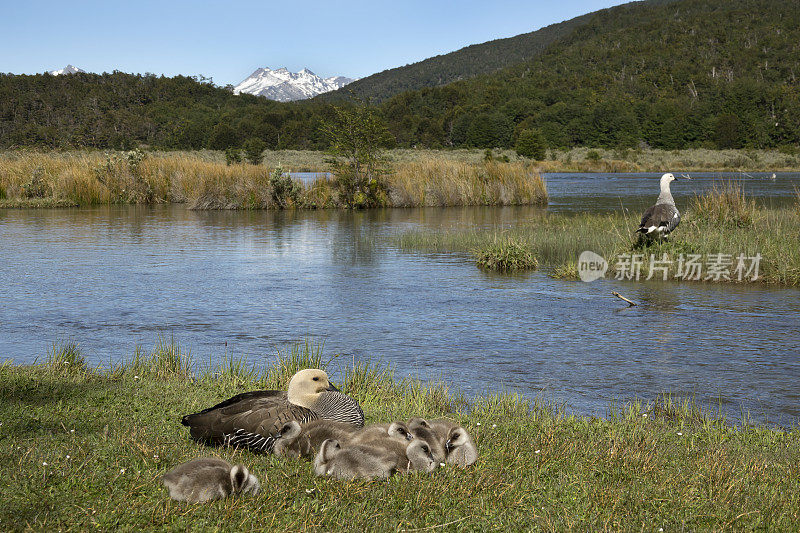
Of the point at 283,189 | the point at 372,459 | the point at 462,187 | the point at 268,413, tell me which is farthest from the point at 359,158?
the point at 372,459

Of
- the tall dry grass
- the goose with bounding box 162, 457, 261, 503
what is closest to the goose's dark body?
the goose with bounding box 162, 457, 261, 503

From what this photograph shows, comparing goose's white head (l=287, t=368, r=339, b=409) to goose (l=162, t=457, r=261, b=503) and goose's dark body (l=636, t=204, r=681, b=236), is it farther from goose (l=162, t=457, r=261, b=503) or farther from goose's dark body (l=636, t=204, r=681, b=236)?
goose's dark body (l=636, t=204, r=681, b=236)

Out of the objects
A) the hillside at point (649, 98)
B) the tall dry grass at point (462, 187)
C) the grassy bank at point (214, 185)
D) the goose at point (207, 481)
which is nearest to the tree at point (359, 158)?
the grassy bank at point (214, 185)

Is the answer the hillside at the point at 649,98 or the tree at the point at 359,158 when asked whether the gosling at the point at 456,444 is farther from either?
the hillside at the point at 649,98

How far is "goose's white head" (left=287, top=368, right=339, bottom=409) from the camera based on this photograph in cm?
649

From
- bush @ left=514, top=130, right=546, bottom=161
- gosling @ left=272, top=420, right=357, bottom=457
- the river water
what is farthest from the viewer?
bush @ left=514, top=130, right=546, bottom=161

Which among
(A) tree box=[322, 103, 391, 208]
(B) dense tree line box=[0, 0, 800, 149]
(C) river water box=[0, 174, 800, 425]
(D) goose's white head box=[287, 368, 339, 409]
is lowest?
(C) river water box=[0, 174, 800, 425]

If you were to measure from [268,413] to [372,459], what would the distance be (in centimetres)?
110

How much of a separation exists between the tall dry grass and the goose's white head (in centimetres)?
2951

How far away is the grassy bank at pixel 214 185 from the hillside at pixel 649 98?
84337mm

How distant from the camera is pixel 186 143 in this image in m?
124

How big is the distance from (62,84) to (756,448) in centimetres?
16431

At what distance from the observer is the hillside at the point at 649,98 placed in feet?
424

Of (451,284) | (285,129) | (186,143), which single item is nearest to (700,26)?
(285,129)
